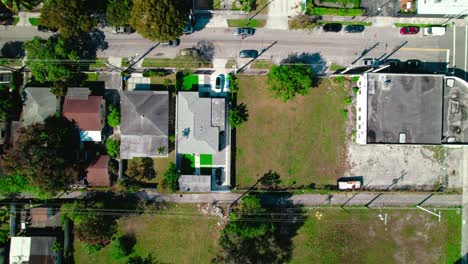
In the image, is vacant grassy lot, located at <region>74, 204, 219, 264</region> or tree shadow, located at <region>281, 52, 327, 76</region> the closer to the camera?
vacant grassy lot, located at <region>74, 204, 219, 264</region>

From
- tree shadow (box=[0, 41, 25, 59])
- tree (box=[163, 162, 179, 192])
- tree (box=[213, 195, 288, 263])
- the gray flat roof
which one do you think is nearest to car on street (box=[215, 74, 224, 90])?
tree (box=[163, 162, 179, 192])

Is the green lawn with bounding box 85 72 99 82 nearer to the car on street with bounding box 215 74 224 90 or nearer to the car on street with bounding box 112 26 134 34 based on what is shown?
the car on street with bounding box 112 26 134 34

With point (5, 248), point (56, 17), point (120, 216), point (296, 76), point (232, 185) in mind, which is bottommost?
point (5, 248)

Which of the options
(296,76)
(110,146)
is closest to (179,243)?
(110,146)

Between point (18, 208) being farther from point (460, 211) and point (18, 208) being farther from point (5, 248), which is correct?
point (460, 211)

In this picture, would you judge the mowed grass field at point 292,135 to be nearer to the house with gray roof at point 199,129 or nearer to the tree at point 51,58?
the house with gray roof at point 199,129

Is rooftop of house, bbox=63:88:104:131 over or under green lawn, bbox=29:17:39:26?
under

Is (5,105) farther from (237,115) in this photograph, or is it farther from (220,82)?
(237,115)

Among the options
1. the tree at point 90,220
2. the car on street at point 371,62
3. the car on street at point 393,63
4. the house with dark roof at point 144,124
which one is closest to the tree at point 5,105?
the tree at point 90,220
